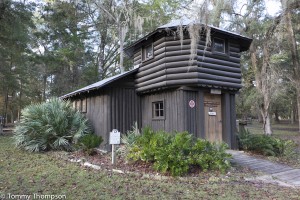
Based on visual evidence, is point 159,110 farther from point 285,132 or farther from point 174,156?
point 285,132

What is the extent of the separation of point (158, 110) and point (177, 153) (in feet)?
12.8

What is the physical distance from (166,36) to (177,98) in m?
2.45

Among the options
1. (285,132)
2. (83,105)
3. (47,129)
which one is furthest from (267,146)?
(285,132)

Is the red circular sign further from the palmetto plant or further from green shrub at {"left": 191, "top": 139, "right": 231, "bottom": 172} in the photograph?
the palmetto plant

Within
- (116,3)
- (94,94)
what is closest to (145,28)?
(116,3)

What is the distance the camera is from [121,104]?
11.1 meters

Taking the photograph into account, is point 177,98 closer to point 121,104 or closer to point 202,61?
point 202,61

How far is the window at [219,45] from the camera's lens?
396 inches

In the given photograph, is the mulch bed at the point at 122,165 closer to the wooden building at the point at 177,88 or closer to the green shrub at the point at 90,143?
the green shrub at the point at 90,143

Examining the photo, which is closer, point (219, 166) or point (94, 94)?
point (219, 166)

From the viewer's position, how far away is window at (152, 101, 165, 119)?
34.4 ft

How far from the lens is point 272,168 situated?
833 cm

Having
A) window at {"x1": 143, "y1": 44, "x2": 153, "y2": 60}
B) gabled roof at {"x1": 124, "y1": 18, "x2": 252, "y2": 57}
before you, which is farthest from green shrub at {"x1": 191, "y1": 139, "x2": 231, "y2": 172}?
window at {"x1": 143, "y1": 44, "x2": 153, "y2": 60}

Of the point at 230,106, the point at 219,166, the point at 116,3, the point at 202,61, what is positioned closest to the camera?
the point at 219,166
